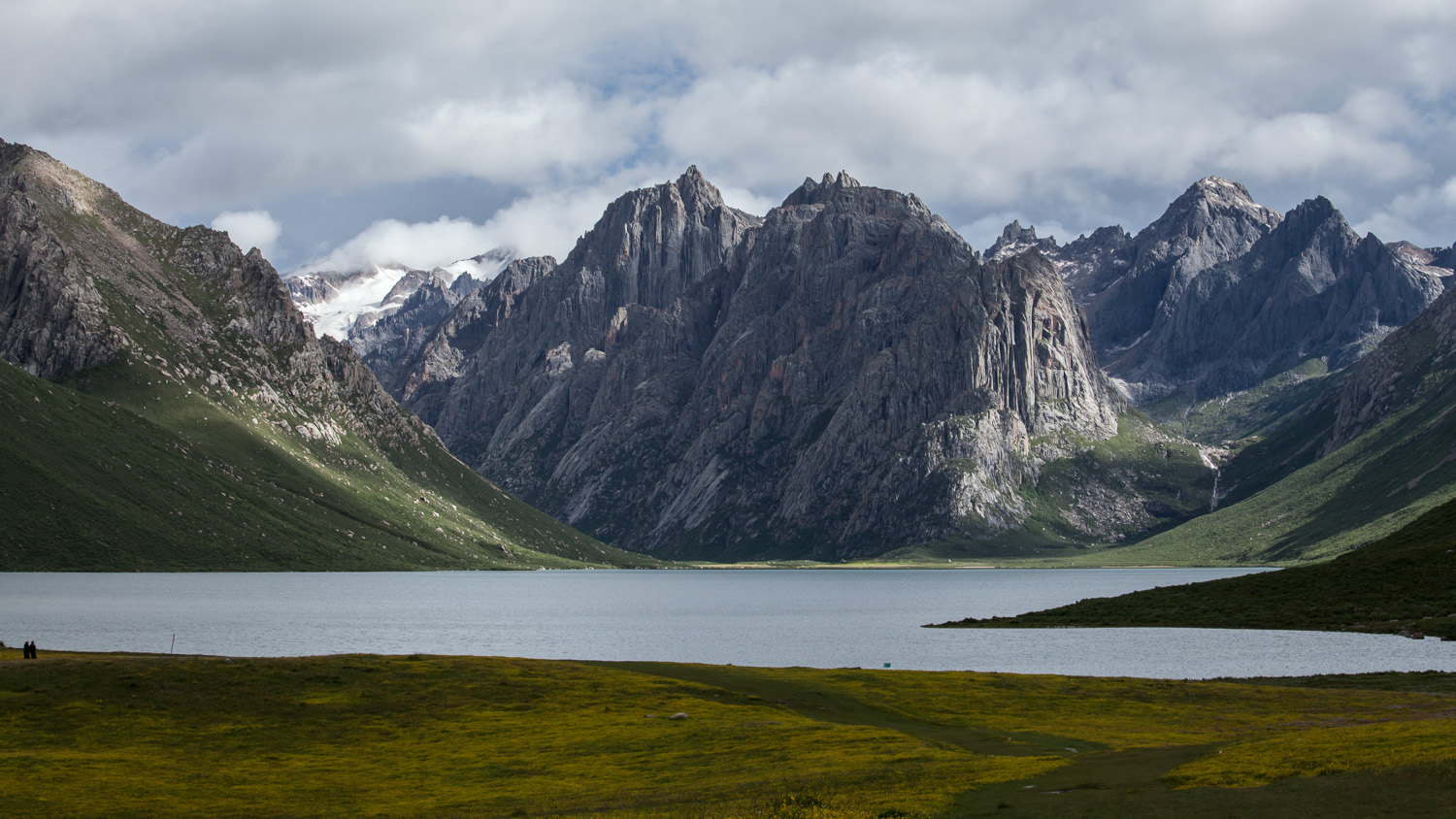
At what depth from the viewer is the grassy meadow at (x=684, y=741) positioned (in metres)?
35.4

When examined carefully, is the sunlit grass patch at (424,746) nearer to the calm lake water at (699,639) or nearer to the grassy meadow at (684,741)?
the grassy meadow at (684,741)

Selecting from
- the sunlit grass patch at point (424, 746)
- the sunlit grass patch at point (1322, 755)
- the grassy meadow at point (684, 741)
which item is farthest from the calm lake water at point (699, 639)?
the sunlit grass patch at point (1322, 755)

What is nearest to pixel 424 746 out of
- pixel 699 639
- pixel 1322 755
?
pixel 1322 755

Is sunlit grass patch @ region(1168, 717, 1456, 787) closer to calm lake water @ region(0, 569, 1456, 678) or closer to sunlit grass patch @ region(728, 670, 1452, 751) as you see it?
sunlit grass patch @ region(728, 670, 1452, 751)

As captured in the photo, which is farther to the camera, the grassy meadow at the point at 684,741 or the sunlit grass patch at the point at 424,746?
the sunlit grass patch at the point at 424,746

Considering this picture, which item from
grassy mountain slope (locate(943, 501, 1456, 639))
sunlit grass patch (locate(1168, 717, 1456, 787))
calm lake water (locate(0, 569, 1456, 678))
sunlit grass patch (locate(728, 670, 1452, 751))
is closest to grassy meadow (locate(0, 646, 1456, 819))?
sunlit grass patch (locate(1168, 717, 1456, 787))

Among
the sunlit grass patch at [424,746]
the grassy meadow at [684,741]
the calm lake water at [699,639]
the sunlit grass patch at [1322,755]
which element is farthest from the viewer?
the calm lake water at [699,639]

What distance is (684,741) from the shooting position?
52.9m

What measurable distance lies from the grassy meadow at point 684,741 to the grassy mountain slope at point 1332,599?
50527 millimetres

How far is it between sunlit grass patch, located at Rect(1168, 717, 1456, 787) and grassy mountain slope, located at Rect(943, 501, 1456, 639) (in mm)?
74495

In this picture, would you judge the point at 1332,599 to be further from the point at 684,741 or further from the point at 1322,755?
the point at 684,741

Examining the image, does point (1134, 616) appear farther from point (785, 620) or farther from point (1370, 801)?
point (1370, 801)

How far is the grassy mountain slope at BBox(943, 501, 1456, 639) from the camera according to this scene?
118125 mm

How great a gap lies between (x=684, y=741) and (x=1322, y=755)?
26369mm
